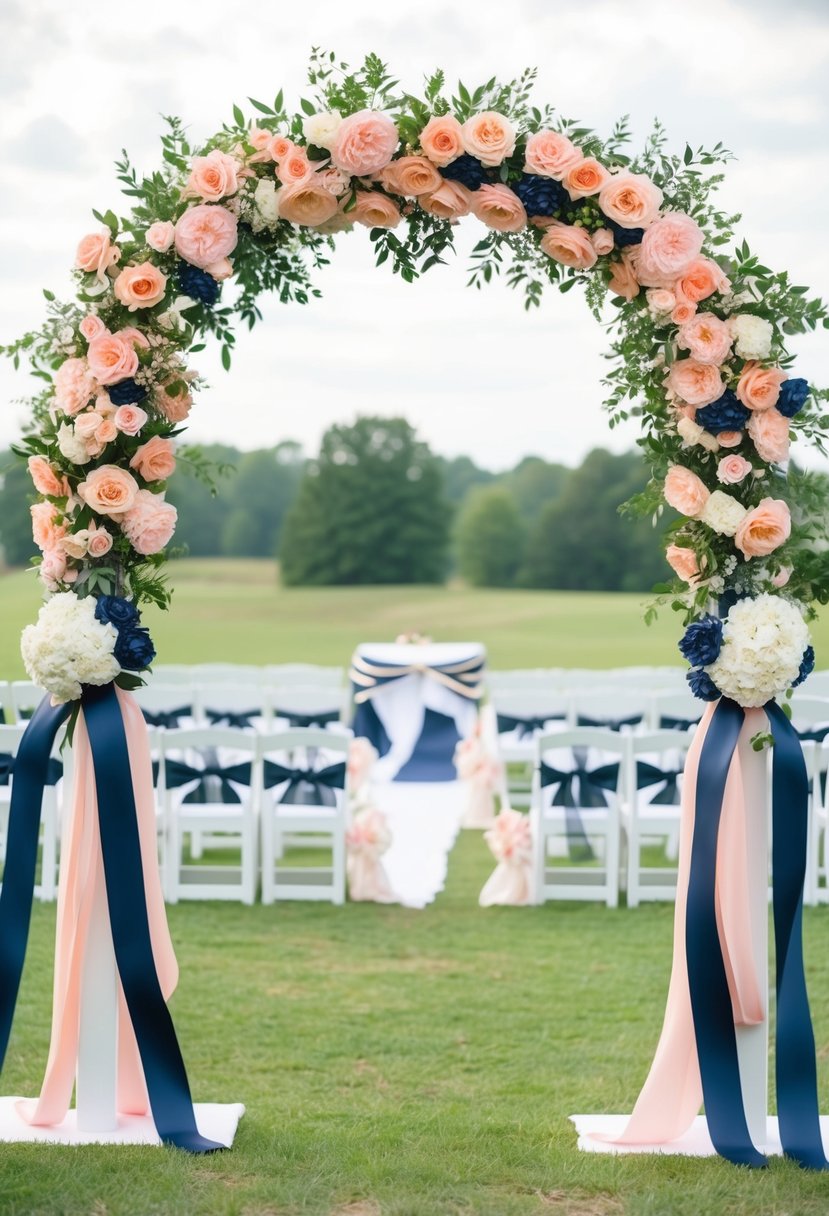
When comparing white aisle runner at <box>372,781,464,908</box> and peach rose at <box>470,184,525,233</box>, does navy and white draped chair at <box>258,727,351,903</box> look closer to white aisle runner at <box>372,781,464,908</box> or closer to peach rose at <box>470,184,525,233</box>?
white aisle runner at <box>372,781,464,908</box>

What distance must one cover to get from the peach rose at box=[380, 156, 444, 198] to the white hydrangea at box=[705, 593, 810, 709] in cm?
184

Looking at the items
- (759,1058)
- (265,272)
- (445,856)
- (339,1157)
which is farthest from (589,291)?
(445,856)

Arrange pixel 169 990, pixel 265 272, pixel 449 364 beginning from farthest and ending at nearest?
pixel 449 364
pixel 265 272
pixel 169 990

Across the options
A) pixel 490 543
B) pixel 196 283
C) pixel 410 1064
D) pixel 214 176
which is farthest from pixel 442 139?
pixel 490 543

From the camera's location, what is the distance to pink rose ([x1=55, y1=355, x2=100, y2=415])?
4480 mm

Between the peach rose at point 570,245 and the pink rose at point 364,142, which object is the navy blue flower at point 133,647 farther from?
the peach rose at point 570,245

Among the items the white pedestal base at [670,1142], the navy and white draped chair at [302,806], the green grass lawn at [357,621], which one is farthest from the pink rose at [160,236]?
the green grass lawn at [357,621]

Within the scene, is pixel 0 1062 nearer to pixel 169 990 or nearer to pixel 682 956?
pixel 169 990

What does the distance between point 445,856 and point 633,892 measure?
2.02 meters

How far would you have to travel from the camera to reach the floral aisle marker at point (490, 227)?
448cm

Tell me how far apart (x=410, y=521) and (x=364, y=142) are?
38.1m

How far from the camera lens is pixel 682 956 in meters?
4.57

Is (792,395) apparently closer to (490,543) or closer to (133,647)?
(133,647)

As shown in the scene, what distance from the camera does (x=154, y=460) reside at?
461 centimetres
